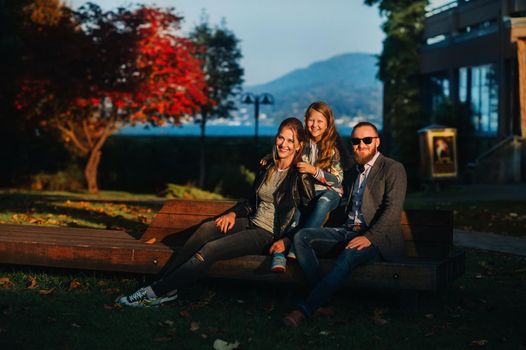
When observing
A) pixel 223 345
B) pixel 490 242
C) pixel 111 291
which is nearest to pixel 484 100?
pixel 490 242

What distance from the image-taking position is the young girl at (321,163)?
27.9 feet

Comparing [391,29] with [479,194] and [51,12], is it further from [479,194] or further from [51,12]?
[479,194]

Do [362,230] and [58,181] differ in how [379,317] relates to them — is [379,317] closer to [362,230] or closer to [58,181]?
[362,230]

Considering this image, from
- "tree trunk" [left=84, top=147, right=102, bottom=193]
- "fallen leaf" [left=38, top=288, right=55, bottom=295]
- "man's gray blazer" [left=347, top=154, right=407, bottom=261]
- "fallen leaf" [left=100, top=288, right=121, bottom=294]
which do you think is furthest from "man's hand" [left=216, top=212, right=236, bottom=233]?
"tree trunk" [left=84, top=147, right=102, bottom=193]

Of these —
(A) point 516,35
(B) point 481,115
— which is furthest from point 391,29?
(A) point 516,35

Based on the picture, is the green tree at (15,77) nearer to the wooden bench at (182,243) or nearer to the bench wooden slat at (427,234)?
the wooden bench at (182,243)

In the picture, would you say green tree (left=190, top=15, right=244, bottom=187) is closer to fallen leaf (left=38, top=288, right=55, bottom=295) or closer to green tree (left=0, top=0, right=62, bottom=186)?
green tree (left=0, top=0, right=62, bottom=186)

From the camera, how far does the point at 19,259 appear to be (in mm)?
9156

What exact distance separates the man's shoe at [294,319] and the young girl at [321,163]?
80cm

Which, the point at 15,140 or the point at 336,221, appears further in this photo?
the point at 15,140

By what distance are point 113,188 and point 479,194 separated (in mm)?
14822

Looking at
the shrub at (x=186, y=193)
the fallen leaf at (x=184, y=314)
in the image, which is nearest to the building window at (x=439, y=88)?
the shrub at (x=186, y=193)

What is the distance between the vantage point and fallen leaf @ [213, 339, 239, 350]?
23.0 ft

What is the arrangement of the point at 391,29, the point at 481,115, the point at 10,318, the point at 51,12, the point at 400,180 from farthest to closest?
the point at 391,29, the point at 481,115, the point at 51,12, the point at 400,180, the point at 10,318
